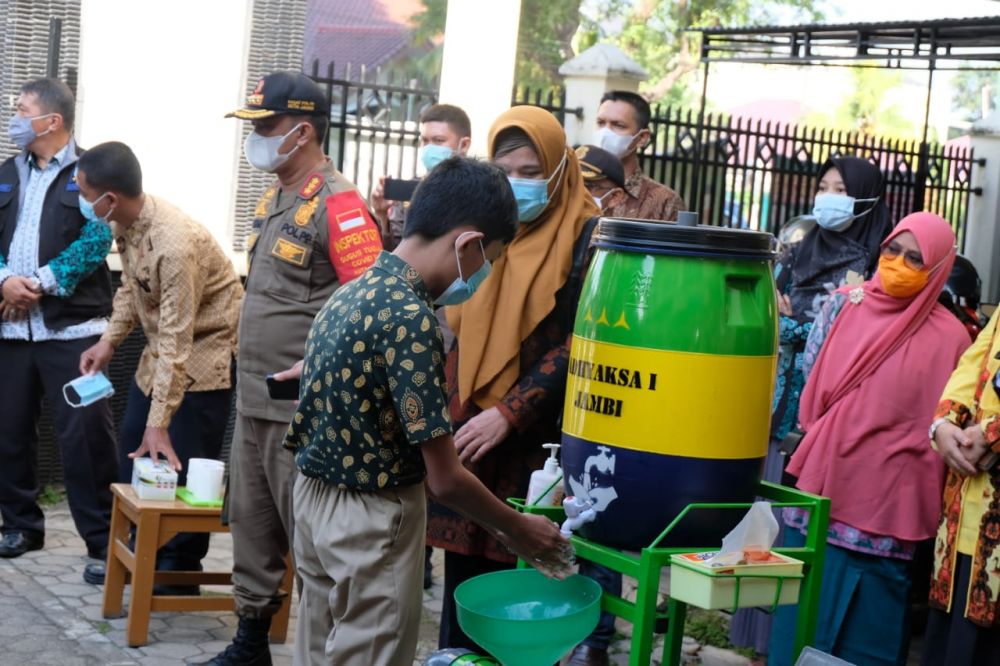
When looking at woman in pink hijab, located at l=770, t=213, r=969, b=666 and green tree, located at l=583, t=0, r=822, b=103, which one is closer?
woman in pink hijab, located at l=770, t=213, r=969, b=666

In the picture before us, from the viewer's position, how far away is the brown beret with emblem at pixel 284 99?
4738 millimetres

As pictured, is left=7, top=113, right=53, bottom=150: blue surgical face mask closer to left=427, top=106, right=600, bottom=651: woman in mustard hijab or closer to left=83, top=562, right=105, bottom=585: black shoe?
left=83, top=562, right=105, bottom=585: black shoe

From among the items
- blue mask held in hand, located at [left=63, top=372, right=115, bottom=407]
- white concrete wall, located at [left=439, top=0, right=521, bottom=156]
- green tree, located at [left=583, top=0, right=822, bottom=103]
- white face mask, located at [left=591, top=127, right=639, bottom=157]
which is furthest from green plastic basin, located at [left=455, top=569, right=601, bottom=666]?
green tree, located at [left=583, top=0, right=822, bottom=103]

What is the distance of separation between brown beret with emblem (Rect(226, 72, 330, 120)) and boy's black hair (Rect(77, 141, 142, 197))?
105 cm

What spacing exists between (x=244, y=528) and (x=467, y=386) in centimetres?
128

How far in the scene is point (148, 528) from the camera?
17.5ft

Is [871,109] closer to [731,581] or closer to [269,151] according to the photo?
[269,151]

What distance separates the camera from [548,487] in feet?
11.2

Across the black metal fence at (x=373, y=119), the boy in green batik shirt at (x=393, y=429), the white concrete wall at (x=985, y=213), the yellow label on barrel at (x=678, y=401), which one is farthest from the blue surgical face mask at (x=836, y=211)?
the white concrete wall at (x=985, y=213)

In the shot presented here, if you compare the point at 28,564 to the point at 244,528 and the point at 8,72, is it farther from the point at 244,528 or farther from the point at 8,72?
the point at 8,72

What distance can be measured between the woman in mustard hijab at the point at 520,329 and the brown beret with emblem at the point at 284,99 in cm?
105

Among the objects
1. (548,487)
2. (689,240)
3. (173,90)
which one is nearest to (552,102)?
(173,90)

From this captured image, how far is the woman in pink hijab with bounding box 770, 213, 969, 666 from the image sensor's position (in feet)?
14.3

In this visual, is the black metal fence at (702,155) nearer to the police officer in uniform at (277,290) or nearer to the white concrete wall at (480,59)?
the white concrete wall at (480,59)
